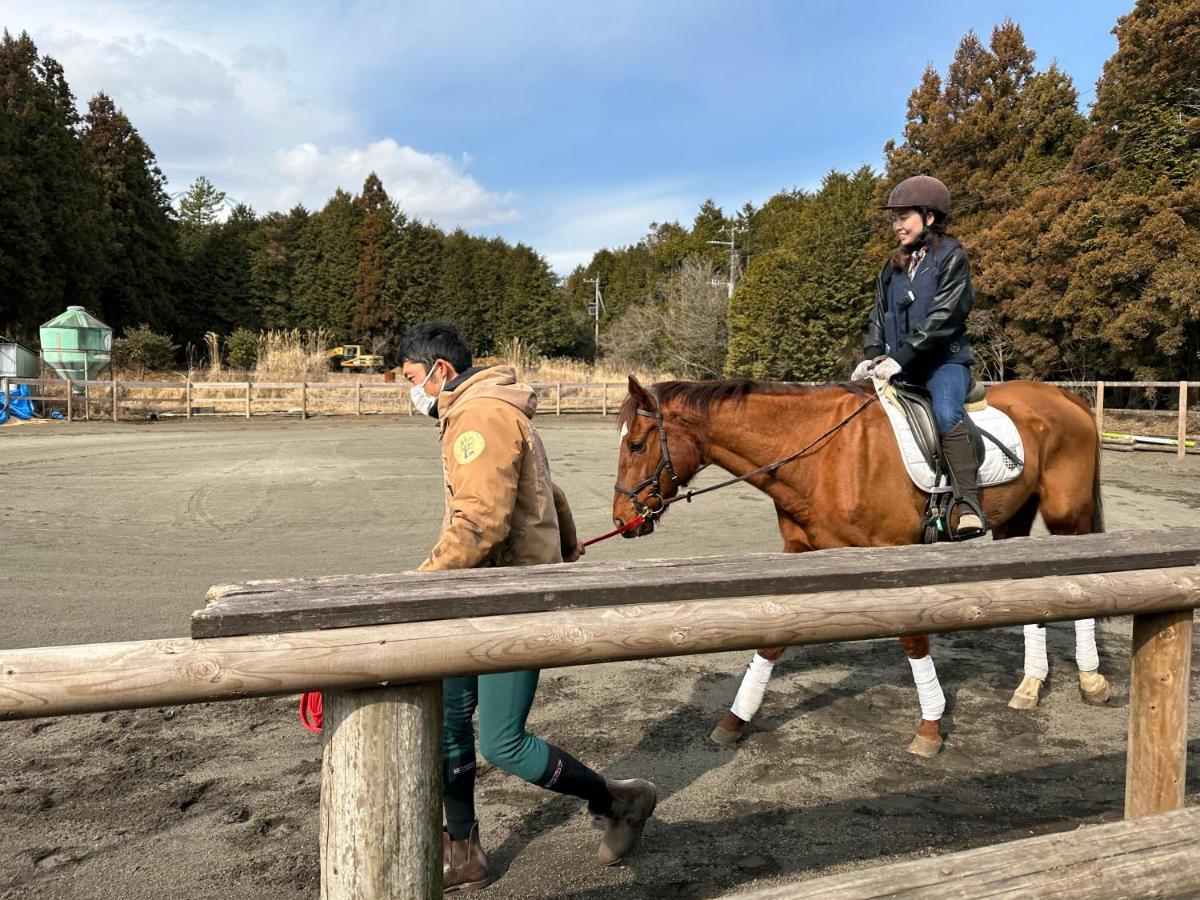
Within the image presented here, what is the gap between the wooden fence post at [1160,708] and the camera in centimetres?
238

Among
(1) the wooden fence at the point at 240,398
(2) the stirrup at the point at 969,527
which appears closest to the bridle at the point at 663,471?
(2) the stirrup at the point at 969,527

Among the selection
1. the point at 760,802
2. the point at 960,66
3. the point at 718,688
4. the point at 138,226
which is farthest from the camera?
the point at 138,226

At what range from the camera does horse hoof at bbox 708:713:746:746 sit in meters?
4.25

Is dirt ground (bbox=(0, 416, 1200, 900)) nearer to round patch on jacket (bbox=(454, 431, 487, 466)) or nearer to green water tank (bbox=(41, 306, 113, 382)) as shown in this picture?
round patch on jacket (bbox=(454, 431, 487, 466))

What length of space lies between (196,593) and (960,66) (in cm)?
3977

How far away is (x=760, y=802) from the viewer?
362 centimetres

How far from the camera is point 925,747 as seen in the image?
161 inches

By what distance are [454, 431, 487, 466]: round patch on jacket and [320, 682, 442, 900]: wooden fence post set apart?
1090 mm

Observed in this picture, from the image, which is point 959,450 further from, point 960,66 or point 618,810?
point 960,66

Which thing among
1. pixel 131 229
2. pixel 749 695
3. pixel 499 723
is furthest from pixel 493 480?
pixel 131 229

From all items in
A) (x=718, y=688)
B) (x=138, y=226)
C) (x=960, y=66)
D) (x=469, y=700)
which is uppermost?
(x=960, y=66)

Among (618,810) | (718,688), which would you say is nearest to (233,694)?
(618,810)

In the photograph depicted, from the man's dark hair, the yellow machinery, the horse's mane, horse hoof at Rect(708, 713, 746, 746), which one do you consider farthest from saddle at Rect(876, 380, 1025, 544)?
the yellow machinery

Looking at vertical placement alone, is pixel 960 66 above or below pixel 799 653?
above
